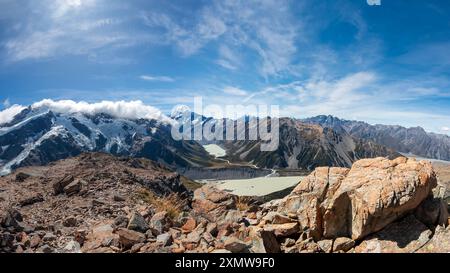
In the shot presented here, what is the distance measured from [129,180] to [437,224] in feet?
81.0

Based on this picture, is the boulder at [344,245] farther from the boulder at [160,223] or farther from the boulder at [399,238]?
the boulder at [160,223]

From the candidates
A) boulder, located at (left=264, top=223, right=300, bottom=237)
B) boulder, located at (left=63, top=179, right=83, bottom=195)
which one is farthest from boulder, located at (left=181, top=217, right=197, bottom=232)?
boulder, located at (left=63, top=179, right=83, bottom=195)

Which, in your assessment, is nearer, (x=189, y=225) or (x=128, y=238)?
(x=128, y=238)

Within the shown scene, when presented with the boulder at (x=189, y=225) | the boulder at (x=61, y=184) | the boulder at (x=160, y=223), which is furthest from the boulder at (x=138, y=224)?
the boulder at (x=61, y=184)

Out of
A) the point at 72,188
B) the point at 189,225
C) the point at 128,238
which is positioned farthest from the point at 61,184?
the point at 128,238

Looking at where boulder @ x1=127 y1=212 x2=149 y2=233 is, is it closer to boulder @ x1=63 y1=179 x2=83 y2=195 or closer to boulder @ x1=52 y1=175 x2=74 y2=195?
boulder @ x1=63 y1=179 x2=83 y2=195

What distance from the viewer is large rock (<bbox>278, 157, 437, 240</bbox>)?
571 inches

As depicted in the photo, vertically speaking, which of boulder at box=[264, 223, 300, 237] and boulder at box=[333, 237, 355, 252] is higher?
boulder at box=[264, 223, 300, 237]

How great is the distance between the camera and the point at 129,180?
106ft

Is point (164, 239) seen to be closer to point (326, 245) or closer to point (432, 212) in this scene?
point (326, 245)

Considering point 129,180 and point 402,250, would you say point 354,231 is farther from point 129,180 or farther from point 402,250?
point 129,180

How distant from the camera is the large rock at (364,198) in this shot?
1452 centimetres

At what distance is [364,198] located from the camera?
14891mm
